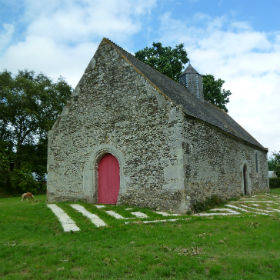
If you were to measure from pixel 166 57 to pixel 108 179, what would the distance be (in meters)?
18.9

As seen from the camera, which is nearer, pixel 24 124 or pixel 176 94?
pixel 176 94

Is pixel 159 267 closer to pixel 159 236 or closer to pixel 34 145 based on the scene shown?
pixel 159 236

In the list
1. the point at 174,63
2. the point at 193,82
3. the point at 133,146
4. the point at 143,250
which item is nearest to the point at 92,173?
the point at 133,146

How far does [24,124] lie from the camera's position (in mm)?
27391

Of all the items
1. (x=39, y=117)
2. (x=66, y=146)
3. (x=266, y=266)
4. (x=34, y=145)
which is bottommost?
(x=266, y=266)

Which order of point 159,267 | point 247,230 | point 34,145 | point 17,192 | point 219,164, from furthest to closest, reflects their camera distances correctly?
point 34,145
point 17,192
point 219,164
point 247,230
point 159,267

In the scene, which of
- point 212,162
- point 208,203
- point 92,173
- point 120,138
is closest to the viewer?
point 208,203

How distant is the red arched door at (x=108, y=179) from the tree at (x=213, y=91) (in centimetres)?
1950

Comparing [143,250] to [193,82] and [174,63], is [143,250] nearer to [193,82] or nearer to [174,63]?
[193,82]

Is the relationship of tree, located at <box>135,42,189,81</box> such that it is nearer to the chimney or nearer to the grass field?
the chimney

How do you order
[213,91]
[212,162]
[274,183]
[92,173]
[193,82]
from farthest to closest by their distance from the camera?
[274,183], [213,91], [193,82], [92,173], [212,162]

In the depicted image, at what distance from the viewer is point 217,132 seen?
14.2 m

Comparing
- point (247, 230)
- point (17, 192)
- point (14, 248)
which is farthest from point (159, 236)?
point (17, 192)

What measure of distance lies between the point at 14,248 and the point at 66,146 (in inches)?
338
